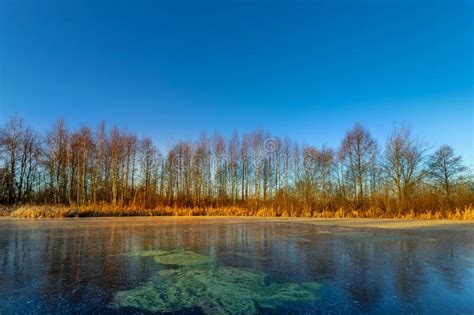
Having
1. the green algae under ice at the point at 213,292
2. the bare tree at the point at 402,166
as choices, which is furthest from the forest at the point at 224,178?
the green algae under ice at the point at 213,292

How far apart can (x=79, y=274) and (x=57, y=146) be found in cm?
2399

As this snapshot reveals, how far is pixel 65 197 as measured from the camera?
22656 mm

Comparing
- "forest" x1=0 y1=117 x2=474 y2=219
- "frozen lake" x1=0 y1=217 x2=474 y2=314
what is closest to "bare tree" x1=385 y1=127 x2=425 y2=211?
"forest" x1=0 y1=117 x2=474 y2=219

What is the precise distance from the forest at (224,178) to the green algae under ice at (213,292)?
11060mm

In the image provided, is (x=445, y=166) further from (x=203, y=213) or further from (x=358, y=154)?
(x=203, y=213)

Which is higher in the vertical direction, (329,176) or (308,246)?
(329,176)

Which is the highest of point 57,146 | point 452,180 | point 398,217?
point 57,146

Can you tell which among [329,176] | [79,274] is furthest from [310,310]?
[329,176]

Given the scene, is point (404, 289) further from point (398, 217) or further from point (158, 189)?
point (158, 189)

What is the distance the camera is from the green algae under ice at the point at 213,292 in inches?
77.9

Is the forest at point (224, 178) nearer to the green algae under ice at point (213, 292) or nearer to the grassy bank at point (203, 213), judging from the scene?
the grassy bank at point (203, 213)

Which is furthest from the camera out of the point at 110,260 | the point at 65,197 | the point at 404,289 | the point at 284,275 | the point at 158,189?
the point at 158,189

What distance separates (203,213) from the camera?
598 inches

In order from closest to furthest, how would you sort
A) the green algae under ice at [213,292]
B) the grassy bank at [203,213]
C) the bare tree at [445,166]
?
the green algae under ice at [213,292] < the grassy bank at [203,213] < the bare tree at [445,166]
